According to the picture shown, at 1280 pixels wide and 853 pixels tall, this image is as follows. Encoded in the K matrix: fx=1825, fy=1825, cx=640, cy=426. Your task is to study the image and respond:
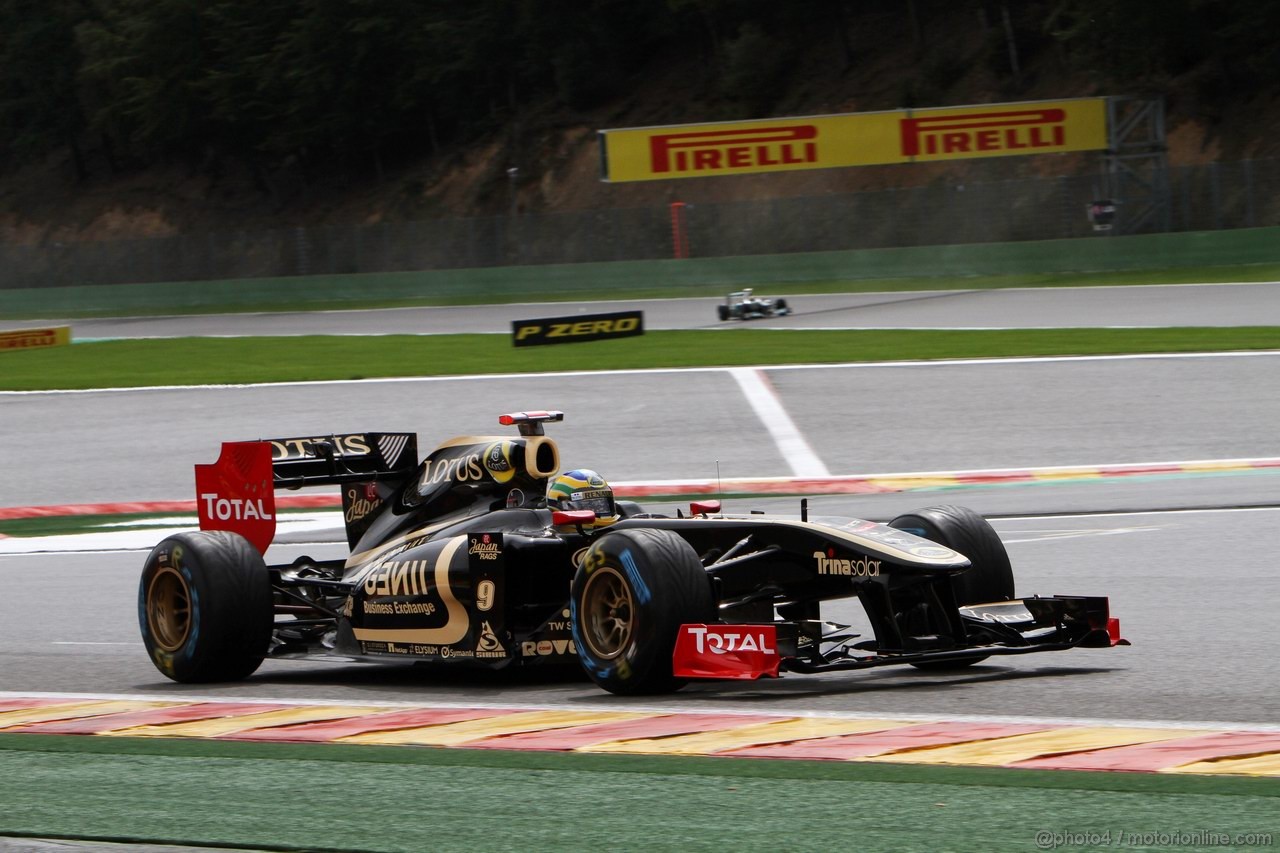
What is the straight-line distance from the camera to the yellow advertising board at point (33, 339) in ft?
127

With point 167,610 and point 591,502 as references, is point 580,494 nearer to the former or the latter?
point 591,502

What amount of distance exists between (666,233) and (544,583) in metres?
47.4

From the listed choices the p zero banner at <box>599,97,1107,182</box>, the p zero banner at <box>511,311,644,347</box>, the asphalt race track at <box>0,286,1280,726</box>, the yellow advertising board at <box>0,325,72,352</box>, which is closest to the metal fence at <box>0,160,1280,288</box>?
the p zero banner at <box>599,97,1107,182</box>

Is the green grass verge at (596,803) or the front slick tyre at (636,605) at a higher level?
the front slick tyre at (636,605)

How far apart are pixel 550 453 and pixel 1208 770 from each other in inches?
166

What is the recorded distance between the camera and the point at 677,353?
28719 mm

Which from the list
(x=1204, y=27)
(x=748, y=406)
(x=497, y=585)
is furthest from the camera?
(x=1204, y=27)

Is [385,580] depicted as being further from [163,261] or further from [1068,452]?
[163,261]

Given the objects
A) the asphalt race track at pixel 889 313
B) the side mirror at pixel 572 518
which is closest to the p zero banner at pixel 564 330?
the asphalt race track at pixel 889 313

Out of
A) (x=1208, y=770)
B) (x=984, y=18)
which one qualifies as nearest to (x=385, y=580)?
(x=1208, y=770)

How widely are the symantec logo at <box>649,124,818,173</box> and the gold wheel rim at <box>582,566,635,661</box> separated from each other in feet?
119

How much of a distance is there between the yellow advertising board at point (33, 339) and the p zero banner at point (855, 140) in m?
12.8

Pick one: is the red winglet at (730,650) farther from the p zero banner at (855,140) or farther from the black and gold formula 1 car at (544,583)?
the p zero banner at (855,140)

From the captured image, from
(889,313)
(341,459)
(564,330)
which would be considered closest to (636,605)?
(341,459)
